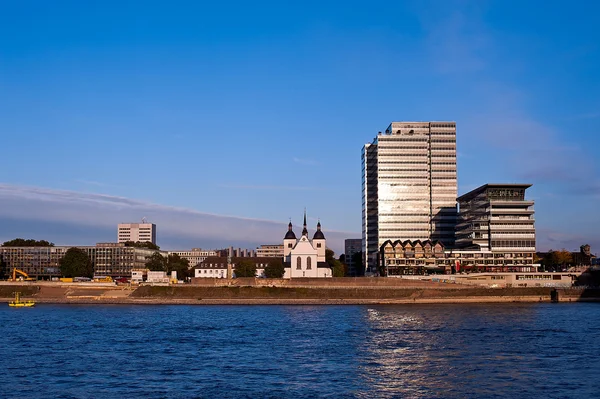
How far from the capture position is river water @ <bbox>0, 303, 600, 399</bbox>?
54.0m

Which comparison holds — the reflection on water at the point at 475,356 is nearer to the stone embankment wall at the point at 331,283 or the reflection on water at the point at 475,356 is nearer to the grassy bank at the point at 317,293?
the grassy bank at the point at 317,293

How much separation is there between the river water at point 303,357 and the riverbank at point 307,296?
165 ft

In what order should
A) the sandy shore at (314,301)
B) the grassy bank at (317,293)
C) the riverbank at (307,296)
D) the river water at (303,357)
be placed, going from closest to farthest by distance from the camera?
the river water at (303,357), the sandy shore at (314,301), the riverbank at (307,296), the grassy bank at (317,293)

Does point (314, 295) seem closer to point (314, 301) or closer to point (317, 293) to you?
point (317, 293)

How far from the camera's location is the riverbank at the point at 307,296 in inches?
6668

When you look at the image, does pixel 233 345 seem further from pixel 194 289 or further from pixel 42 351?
pixel 194 289

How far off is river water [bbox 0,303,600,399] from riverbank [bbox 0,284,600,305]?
165ft

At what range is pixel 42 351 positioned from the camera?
250 feet

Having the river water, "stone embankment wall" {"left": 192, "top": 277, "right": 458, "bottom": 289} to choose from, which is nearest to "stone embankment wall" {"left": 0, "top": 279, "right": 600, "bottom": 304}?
"stone embankment wall" {"left": 192, "top": 277, "right": 458, "bottom": 289}

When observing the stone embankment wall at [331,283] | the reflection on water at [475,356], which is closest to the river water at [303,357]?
the reflection on water at [475,356]

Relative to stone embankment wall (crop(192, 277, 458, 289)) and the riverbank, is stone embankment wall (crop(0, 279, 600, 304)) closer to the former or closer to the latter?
the riverbank

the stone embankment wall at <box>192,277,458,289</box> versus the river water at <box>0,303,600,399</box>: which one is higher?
the stone embankment wall at <box>192,277,458,289</box>

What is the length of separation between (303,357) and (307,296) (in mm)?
102387

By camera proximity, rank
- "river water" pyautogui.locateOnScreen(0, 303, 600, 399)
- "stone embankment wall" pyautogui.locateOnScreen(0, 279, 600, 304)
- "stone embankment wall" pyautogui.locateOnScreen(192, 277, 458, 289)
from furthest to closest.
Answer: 1. "stone embankment wall" pyautogui.locateOnScreen(192, 277, 458, 289)
2. "stone embankment wall" pyautogui.locateOnScreen(0, 279, 600, 304)
3. "river water" pyautogui.locateOnScreen(0, 303, 600, 399)
